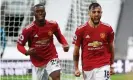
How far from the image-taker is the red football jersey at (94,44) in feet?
29.0

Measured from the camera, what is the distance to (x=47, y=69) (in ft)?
33.3

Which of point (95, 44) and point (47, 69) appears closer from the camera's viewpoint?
point (95, 44)

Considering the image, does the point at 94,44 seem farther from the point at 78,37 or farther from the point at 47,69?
the point at 47,69

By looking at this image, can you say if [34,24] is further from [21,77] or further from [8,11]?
[21,77]

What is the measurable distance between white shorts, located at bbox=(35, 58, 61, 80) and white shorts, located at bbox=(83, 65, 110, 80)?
4.17 feet

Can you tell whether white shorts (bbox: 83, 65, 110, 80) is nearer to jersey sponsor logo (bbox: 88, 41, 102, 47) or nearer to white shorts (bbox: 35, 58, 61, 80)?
jersey sponsor logo (bbox: 88, 41, 102, 47)

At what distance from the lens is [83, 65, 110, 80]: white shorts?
8773 millimetres

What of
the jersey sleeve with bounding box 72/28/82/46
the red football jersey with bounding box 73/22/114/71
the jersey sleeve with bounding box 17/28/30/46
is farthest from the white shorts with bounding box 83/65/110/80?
the jersey sleeve with bounding box 17/28/30/46

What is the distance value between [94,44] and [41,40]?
60.7 inches

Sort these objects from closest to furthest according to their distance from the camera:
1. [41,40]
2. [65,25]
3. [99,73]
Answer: [99,73] → [41,40] → [65,25]

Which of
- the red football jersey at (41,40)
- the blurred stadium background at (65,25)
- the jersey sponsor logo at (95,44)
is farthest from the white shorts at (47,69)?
the jersey sponsor logo at (95,44)

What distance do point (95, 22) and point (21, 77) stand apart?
25.7 feet

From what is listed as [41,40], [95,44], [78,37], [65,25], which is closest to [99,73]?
[95,44]

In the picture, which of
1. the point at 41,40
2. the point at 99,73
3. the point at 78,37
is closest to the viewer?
the point at 99,73
